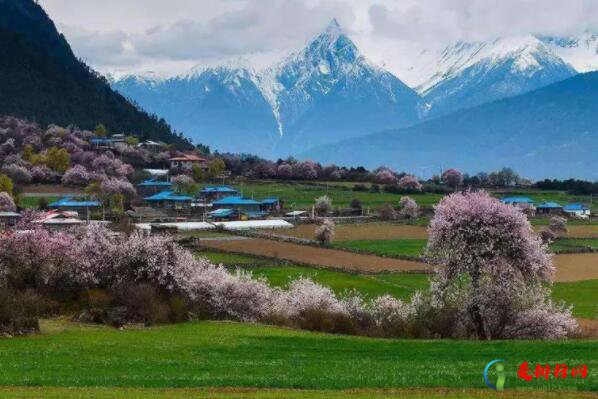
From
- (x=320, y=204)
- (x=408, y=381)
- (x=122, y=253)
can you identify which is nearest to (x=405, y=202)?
(x=320, y=204)

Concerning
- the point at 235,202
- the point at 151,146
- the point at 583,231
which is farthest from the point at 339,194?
the point at 151,146

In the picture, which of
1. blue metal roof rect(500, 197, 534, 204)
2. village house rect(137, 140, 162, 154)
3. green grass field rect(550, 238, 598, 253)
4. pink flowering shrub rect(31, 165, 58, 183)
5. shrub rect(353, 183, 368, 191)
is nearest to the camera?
green grass field rect(550, 238, 598, 253)

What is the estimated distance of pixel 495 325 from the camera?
40594 mm

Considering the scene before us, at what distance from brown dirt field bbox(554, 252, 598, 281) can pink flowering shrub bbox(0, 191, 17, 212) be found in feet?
225

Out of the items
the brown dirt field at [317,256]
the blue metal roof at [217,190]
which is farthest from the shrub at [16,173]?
the brown dirt field at [317,256]

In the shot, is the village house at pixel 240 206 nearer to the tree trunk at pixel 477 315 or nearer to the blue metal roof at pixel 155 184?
the blue metal roof at pixel 155 184

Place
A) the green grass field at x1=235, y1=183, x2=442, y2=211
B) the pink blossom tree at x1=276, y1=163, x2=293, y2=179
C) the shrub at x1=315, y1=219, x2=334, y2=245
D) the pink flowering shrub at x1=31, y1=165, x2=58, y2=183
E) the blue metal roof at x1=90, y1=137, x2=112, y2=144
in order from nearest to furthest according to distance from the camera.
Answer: the shrub at x1=315, y1=219, x2=334, y2=245, the green grass field at x1=235, y1=183, x2=442, y2=211, the pink flowering shrub at x1=31, y1=165, x2=58, y2=183, the blue metal roof at x1=90, y1=137, x2=112, y2=144, the pink blossom tree at x1=276, y1=163, x2=293, y2=179

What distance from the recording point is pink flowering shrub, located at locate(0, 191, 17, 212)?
4230 inches

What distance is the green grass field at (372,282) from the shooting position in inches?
2304

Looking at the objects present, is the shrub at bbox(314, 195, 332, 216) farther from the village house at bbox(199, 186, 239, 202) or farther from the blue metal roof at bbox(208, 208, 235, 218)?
the village house at bbox(199, 186, 239, 202)

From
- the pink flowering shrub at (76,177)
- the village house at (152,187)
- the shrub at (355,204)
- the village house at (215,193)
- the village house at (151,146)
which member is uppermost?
the village house at (151,146)

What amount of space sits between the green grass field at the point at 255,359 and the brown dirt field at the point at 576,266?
133 feet

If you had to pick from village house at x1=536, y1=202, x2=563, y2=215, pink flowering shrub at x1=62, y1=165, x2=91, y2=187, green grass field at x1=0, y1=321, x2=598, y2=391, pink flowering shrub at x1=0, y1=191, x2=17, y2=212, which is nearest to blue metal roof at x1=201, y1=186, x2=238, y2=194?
pink flowering shrub at x1=62, y1=165, x2=91, y2=187

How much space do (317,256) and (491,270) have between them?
141 ft
